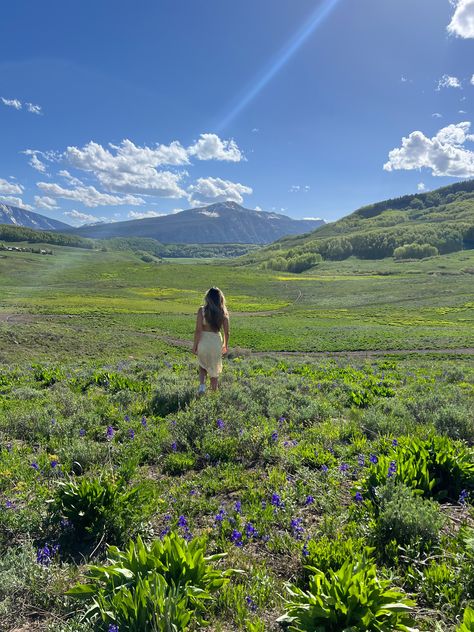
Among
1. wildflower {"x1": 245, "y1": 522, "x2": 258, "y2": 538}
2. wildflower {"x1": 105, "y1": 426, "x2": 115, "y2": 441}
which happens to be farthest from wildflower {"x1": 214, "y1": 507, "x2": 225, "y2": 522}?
wildflower {"x1": 105, "y1": 426, "x2": 115, "y2": 441}

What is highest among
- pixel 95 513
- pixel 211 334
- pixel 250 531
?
pixel 211 334

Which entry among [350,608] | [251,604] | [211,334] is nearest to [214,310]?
[211,334]

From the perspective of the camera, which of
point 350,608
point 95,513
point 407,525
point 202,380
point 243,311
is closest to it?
point 350,608

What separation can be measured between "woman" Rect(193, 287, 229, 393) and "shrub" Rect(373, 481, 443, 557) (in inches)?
211

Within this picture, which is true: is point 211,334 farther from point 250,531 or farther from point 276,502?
point 250,531

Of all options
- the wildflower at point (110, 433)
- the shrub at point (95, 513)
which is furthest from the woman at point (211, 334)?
the shrub at point (95, 513)

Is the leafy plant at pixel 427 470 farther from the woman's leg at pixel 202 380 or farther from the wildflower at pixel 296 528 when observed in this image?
the woman's leg at pixel 202 380

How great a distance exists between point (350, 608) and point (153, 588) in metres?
1.38

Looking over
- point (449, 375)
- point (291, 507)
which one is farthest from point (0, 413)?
point (449, 375)

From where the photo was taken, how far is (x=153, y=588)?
2.60 metres

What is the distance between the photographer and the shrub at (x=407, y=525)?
139 inches

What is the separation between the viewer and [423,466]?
171 inches

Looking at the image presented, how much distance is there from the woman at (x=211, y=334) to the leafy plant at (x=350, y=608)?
236 inches

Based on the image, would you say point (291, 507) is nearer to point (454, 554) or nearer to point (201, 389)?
point (454, 554)
